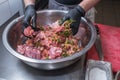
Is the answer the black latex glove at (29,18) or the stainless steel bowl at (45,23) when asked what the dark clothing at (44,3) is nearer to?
the stainless steel bowl at (45,23)

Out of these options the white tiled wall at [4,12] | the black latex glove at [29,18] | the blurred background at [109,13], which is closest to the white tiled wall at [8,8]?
the white tiled wall at [4,12]

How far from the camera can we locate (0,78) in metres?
0.76

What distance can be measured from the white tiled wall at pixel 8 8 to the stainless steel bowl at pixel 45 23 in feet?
0.63

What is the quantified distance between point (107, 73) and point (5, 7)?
2.35 ft

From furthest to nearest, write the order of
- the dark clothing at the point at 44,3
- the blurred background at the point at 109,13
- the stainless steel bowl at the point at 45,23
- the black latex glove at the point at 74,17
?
the blurred background at the point at 109,13 → the dark clothing at the point at 44,3 → the black latex glove at the point at 74,17 → the stainless steel bowl at the point at 45,23

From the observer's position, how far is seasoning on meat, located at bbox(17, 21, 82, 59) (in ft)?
2.52

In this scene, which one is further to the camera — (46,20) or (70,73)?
(46,20)

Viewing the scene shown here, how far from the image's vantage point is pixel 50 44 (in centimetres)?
80

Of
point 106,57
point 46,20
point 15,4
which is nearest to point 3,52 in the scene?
point 46,20

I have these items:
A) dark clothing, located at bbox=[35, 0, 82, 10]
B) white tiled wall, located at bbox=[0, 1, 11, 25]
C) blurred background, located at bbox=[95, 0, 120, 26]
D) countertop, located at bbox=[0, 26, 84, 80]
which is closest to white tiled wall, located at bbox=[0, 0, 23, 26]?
white tiled wall, located at bbox=[0, 1, 11, 25]

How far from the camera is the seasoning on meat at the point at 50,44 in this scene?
2.52ft

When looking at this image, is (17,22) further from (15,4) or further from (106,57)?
(106,57)

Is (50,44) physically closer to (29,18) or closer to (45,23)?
(29,18)

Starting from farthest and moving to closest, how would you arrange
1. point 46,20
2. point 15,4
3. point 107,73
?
point 15,4 < point 46,20 < point 107,73
